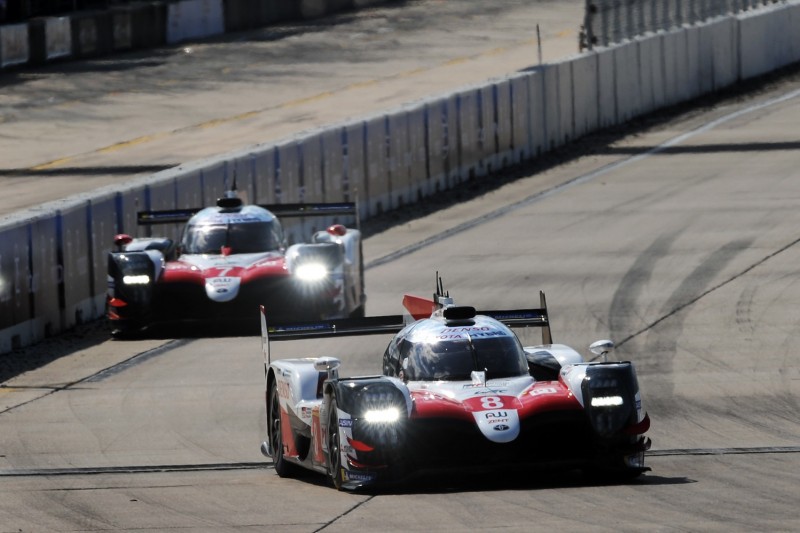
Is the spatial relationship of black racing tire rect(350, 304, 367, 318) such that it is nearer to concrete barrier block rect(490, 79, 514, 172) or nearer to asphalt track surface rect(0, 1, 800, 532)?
asphalt track surface rect(0, 1, 800, 532)

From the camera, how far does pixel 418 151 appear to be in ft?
106

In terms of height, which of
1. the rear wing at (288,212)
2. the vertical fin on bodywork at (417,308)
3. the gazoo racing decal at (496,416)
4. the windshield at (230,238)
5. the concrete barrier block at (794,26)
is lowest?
the gazoo racing decal at (496,416)

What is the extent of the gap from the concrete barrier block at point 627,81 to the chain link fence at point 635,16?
0.59 metres

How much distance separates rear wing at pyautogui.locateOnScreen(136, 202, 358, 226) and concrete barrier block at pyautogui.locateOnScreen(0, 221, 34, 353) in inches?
58.0

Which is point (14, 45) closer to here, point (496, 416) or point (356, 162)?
point (356, 162)

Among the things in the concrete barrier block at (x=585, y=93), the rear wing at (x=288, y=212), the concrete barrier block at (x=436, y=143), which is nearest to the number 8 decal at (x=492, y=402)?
the rear wing at (x=288, y=212)

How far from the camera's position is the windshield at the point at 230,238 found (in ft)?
72.3

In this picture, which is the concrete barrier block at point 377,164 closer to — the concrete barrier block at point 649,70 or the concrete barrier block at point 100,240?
the concrete barrier block at point 100,240

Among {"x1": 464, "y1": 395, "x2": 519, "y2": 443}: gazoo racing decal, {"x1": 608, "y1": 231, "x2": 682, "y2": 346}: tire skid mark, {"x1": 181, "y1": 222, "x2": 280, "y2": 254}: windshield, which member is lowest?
{"x1": 608, "y1": 231, "x2": 682, "y2": 346}: tire skid mark

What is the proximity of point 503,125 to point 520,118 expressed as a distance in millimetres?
694

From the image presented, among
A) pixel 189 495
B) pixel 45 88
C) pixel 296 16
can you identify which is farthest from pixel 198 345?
pixel 296 16

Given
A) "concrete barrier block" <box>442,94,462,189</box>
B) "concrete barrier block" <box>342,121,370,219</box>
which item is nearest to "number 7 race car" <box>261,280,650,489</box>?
"concrete barrier block" <box>342,121,370,219</box>

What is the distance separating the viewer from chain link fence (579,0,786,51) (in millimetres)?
40375

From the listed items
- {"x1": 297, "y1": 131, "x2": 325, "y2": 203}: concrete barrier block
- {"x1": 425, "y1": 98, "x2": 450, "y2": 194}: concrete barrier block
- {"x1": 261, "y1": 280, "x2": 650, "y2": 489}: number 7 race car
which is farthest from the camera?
{"x1": 425, "y1": 98, "x2": 450, "y2": 194}: concrete barrier block
